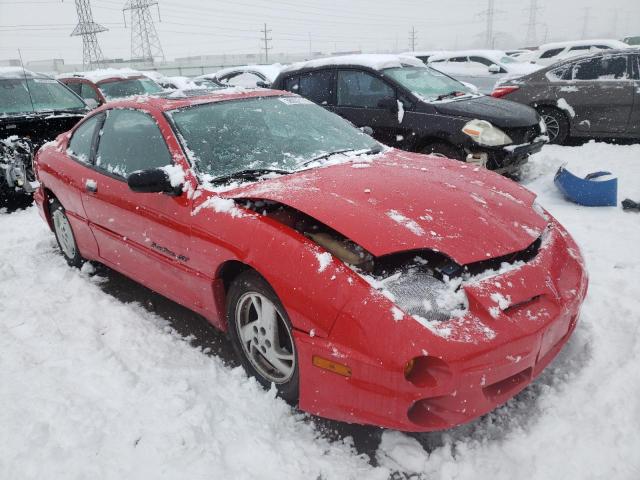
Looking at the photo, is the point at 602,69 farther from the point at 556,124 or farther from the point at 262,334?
the point at 262,334

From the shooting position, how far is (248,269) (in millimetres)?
2424

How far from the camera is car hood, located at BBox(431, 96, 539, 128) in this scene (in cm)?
546

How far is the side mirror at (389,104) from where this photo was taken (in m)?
5.81

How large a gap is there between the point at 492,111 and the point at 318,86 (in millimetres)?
2323

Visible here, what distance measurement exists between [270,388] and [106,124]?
2435 mm

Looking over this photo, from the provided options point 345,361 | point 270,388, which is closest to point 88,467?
point 270,388

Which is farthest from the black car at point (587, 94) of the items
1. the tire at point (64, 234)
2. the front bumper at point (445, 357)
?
the tire at point (64, 234)

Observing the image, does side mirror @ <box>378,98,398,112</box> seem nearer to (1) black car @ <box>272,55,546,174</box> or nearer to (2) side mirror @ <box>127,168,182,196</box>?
(1) black car @ <box>272,55,546,174</box>

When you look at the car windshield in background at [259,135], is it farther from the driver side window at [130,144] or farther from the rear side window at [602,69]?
the rear side window at [602,69]

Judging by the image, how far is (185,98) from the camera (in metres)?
3.41

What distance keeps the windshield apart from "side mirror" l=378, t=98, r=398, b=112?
4176 millimetres

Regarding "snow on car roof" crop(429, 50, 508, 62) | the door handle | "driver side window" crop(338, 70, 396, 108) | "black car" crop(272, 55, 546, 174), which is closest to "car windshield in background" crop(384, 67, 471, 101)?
"black car" crop(272, 55, 546, 174)

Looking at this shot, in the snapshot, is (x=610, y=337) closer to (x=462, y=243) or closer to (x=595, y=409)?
(x=595, y=409)

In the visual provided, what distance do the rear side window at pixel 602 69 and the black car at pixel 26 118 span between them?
285 inches
